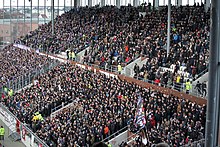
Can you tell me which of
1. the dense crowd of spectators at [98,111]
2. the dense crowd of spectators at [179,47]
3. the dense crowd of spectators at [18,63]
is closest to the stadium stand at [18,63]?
the dense crowd of spectators at [18,63]

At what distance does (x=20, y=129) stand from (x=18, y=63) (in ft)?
56.8

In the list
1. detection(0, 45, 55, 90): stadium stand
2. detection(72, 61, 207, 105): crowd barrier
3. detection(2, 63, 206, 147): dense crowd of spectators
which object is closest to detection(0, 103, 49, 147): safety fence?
detection(2, 63, 206, 147): dense crowd of spectators

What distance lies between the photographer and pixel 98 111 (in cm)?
1930

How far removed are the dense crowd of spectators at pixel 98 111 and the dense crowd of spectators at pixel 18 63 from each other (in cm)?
682

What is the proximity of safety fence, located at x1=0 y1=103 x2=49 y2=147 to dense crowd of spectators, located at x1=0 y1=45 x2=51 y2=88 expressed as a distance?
742cm

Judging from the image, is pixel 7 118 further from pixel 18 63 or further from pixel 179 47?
pixel 18 63

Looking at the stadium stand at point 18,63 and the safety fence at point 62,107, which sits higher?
the stadium stand at point 18,63

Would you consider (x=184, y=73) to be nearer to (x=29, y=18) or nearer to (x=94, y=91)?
(x=94, y=91)

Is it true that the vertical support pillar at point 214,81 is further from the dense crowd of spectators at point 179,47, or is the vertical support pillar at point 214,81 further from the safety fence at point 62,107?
the safety fence at point 62,107

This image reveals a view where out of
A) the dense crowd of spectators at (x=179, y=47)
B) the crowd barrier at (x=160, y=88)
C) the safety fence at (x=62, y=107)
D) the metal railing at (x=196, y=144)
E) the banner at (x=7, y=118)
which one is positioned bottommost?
the banner at (x=7, y=118)

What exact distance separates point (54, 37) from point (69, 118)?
21495 millimetres

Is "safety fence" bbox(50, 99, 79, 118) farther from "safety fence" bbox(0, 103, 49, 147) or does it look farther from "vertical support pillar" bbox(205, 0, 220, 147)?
"vertical support pillar" bbox(205, 0, 220, 147)

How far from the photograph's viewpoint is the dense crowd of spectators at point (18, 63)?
35.3 meters

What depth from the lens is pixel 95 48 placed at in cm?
3055
